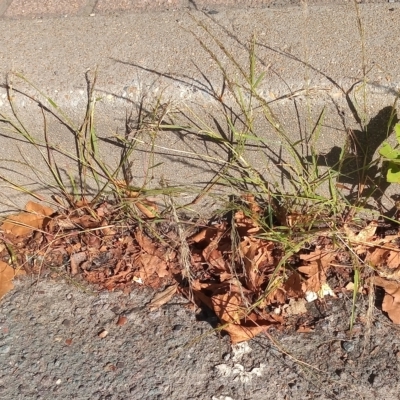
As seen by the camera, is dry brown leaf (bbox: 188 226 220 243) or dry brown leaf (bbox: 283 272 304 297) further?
dry brown leaf (bbox: 188 226 220 243)

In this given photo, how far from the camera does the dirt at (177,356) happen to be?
5.29 ft

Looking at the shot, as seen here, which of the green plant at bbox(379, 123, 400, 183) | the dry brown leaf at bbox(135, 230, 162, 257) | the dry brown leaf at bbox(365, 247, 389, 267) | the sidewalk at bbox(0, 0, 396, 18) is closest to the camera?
the green plant at bbox(379, 123, 400, 183)

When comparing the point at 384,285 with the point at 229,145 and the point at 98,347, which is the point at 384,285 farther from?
the point at 98,347

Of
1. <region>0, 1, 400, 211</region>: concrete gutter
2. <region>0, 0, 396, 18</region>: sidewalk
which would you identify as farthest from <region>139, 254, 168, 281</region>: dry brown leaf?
<region>0, 0, 396, 18</region>: sidewalk

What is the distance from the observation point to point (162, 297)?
186cm

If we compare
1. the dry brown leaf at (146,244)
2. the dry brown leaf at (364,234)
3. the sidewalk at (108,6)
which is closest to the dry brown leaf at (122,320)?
the dry brown leaf at (146,244)

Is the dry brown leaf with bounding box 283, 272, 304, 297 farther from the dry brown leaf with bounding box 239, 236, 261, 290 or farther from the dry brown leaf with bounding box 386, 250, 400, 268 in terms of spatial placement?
the dry brown leaf with bounding box 386, 250, 400, 268

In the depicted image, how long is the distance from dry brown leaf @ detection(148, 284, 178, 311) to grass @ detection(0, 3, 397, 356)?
0.04 m

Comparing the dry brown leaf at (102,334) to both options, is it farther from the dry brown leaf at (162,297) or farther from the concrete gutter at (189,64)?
the concrete gutter at (189,64)

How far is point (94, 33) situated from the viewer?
1.93m

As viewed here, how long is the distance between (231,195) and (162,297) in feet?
1.30

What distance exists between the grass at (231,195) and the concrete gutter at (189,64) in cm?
2

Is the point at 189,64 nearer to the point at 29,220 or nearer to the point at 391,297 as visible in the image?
the point at 29,220

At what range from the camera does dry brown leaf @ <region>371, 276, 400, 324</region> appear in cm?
173
